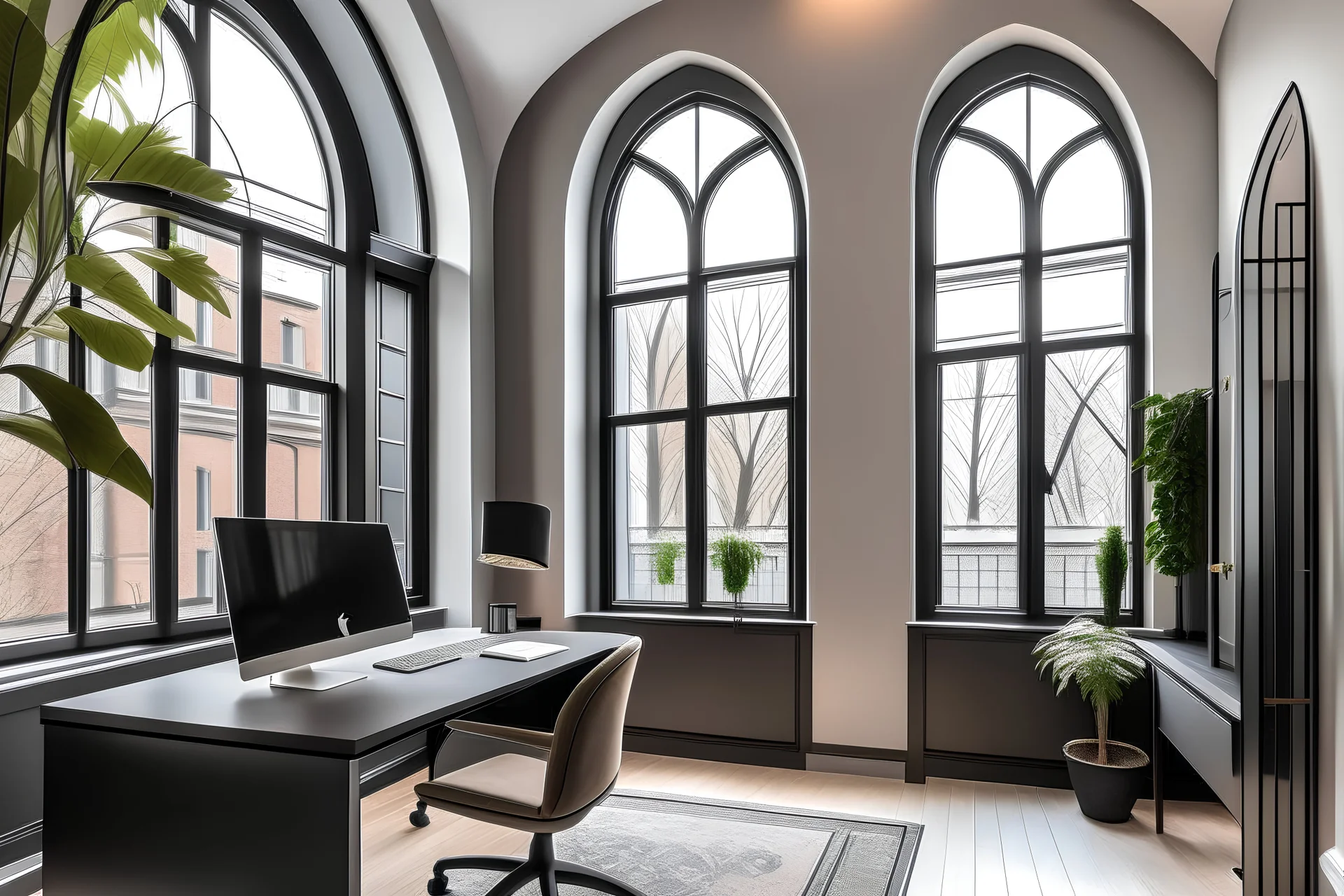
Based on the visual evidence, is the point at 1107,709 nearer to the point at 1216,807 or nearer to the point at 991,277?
the point at 1216,807

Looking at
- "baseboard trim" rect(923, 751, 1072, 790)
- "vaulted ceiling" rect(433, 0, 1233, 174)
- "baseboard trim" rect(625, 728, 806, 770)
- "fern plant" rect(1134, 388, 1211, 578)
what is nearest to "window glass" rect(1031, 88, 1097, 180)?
"fern plant" rect(1134, 388, 1211, 578)

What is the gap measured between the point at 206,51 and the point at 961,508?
3901 mm

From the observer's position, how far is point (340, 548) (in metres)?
2.52

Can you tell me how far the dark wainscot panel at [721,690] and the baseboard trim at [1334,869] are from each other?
7.28 feet

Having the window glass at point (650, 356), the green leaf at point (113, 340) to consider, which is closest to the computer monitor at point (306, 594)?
the green leaf at point (113, 340)

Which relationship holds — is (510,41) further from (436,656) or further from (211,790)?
(211,790)

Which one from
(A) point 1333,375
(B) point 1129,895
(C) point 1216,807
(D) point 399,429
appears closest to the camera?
(A) point 1333,375

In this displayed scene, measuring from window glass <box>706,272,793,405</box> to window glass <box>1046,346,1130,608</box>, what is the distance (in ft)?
4.32

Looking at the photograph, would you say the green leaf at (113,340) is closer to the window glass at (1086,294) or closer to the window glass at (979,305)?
the window glass at (979,305)

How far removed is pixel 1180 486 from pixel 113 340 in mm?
3574

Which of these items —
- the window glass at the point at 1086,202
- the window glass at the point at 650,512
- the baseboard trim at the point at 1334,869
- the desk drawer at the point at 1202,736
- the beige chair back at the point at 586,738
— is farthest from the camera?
the window glass at the point at 650,512

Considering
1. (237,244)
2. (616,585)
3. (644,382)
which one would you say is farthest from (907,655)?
(237,244)

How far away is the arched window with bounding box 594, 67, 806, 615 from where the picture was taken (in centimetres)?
452

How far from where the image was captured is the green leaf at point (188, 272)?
2.38m
